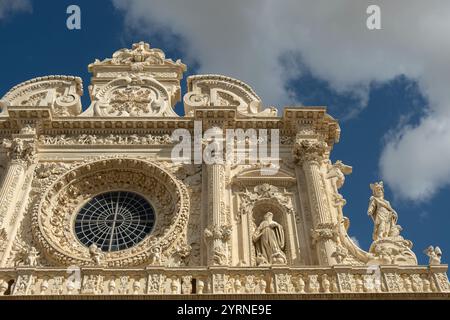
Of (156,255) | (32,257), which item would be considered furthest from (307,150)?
(32,257)

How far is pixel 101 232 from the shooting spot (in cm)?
1460

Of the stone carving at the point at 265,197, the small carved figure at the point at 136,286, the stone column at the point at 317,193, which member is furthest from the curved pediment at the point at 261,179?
the small carved figure at the point at 136,286

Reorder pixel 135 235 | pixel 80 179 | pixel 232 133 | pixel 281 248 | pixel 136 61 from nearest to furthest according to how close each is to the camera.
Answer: pixel 281 248 < pixel 135 235 < pixel 80 179 < pixel 232 133 < pixel 136 61

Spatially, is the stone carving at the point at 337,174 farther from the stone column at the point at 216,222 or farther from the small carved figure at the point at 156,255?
the small carved figure at the point at 156,255

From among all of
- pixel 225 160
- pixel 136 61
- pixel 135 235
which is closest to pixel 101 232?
pixel 135 235

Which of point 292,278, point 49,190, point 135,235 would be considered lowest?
point 292,278

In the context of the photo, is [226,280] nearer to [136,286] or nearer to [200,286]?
[200,286]

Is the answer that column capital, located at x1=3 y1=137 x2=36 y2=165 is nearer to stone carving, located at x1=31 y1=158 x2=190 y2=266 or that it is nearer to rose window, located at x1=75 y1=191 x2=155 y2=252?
stone carving, located at x1=31 y1=158 x2=190 y2=266

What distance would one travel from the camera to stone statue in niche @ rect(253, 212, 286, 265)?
42.4 feet

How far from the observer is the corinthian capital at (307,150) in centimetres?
1550

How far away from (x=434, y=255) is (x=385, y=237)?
1.80 metres
